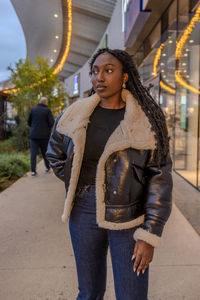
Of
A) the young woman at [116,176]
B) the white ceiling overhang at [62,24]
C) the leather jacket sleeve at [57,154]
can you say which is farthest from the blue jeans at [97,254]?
the white ceiling overhang at [62,24]

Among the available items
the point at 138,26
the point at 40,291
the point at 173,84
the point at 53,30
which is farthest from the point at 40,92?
the point at 53,30

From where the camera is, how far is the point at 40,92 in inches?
532

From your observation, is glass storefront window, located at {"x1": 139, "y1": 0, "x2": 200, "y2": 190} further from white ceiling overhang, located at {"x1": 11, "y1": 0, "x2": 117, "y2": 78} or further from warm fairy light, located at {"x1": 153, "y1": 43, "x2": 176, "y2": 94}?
white ceiling overhang, located at {"x1": 11, "y1": 0, "x2": 117, "y2": 78}

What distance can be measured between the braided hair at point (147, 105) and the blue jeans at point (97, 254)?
0.42 m

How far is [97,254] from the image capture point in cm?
163

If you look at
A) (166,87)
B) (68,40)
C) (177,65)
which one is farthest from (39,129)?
(68,40)

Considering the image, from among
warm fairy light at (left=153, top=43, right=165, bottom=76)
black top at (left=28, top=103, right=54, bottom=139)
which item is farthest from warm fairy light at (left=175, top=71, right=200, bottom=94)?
black top at (left=28, top=103, right=54, bottom=139)

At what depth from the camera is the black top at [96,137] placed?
157 centimetres

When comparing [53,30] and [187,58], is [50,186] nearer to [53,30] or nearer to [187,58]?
[187,58]

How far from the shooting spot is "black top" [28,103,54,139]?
7.52m

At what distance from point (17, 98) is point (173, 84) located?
23.1 feet

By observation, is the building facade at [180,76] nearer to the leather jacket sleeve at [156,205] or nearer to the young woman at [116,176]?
the young woman at [116,176]

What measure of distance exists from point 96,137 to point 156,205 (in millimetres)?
474

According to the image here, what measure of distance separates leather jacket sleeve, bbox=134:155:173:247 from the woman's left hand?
33 millimetres
